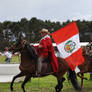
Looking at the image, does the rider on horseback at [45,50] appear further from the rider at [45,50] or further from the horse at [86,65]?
the horse at [86,65]

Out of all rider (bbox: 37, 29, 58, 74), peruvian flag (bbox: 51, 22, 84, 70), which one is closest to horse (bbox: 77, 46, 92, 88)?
peruvian flag (bbox: 51, 22, 84, 70)

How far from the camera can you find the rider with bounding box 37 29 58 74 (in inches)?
291

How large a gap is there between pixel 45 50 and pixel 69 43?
1.30 metres

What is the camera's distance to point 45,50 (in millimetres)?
7445

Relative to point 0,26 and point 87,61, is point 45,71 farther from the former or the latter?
point 0,26

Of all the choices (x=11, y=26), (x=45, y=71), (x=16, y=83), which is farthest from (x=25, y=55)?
(x=11, y=26)

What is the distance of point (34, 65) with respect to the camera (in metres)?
7.45

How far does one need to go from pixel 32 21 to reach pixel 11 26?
7839 mm

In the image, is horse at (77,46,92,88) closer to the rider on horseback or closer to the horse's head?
the rider on horseback

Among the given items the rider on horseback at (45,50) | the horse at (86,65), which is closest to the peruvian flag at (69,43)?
the rider on horseback at (45,50)

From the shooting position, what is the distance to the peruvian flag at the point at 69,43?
815 cm

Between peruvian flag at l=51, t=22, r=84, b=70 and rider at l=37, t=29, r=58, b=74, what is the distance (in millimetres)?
714

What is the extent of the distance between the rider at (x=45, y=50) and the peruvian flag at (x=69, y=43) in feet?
2.34

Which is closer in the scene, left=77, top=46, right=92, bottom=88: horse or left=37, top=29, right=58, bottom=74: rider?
left=37, top=29, right=58, bottom=74: rider
